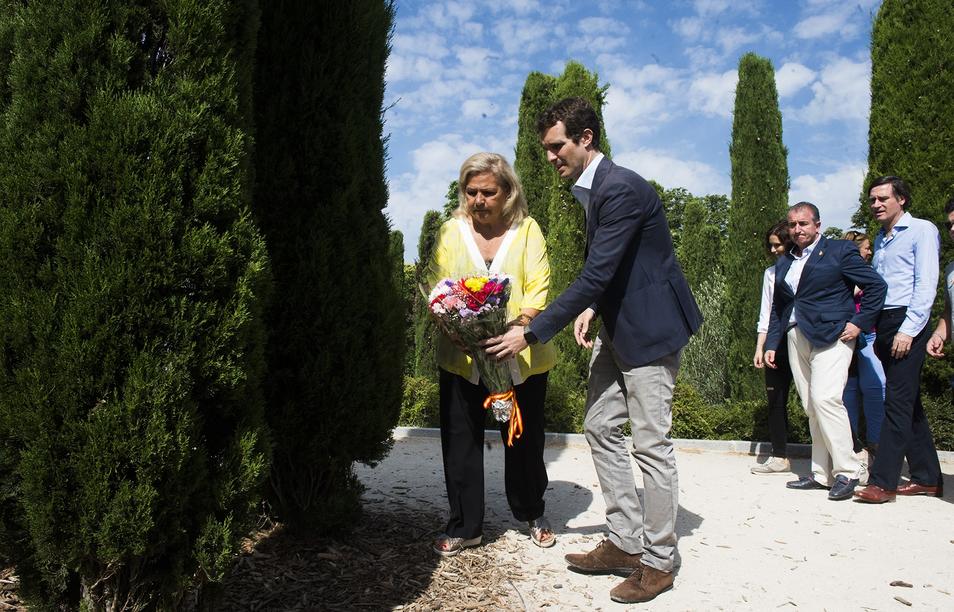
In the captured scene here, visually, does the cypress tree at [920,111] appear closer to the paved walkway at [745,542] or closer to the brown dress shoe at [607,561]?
the paved walkway at [745,542]

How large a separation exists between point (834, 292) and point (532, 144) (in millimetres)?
7645

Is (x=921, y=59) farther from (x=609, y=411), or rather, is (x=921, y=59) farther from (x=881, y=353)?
(x=609, y=411)

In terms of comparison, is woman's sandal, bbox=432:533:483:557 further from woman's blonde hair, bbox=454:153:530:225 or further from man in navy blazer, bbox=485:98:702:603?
woman's blonde hair, bbox=454:153:530:225

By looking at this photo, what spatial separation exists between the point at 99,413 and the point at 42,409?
0.58 ft

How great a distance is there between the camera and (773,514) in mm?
4984

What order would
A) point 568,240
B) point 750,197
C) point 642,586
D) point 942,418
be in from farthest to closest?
point 750,197, point 568,240, point 942,418, point 642,586

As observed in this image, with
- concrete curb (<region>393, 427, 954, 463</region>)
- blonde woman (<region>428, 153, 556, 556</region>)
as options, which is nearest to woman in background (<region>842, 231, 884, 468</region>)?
concrete curb (<region>393, 427, 954, 463</region>)

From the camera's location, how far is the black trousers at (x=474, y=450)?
3.98 metres

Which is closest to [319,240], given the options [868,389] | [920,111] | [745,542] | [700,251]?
[745,542]

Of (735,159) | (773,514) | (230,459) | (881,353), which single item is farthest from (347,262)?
(735,159)

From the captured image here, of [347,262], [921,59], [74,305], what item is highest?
[921,59]

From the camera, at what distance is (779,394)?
630 cm

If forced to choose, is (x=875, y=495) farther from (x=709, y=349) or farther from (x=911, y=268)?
(x=709, y=349)

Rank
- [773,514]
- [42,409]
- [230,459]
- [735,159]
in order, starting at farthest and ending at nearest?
[735,159], [773,514], [230,459], [42,409]
